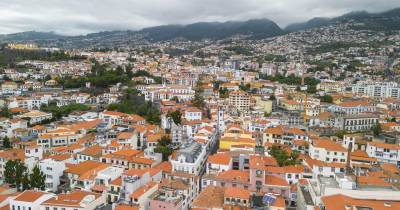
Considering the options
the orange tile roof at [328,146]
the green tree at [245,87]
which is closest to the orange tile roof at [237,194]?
the orange tile roof at [328,146]

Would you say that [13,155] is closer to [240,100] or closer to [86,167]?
[86,167]

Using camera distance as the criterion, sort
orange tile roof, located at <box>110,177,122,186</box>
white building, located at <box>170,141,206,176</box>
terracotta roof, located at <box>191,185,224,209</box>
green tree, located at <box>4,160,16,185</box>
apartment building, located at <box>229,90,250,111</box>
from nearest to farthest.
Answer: terracotta roof, located at <box>191,185,224,209</box> → orange tile roof, located at <box>110,177,122,186</box> → green tree, located at <box>4,160,16,185</box> → white building, located at <box>170,141,206,176</box> → apartment building, located at <box>229,90,250,111</box>

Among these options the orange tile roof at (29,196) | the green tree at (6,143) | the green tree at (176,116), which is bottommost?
the green tree at (6,143)

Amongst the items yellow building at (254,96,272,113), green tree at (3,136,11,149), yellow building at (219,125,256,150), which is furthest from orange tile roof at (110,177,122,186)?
yellow building at (254,96,272,113)

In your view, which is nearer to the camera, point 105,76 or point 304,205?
point 304,205

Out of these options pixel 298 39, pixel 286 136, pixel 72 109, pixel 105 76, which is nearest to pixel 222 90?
pixel 105 76

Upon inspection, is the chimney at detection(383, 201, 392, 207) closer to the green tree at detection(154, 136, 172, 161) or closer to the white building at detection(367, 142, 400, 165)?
the white building at detection(367, 142, 400, 165)

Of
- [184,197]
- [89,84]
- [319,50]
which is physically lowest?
[184,197]

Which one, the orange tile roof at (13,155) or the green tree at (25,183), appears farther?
the orange tile roof at (13,155)

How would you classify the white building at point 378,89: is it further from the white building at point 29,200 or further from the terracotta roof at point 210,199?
the white building at point 29,200

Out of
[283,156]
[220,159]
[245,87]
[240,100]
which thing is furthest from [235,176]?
[245,87]

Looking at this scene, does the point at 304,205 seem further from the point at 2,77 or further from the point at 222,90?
the point at 2,77
